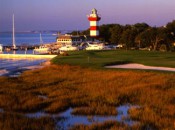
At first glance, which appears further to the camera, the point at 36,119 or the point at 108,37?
the point at 108,37

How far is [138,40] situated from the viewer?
74188 mm

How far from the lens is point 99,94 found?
20.2 m

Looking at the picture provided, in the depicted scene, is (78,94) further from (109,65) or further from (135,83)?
(109,65)

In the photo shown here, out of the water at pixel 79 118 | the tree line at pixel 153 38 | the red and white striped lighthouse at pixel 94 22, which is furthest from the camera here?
the red and white striped lighthouse at pixel 94 22

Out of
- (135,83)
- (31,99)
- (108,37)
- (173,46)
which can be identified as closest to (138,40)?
(173,46)

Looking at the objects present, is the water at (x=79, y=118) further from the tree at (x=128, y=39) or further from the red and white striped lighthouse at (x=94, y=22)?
the red and white striped lighthouse at (x=94, y=22)

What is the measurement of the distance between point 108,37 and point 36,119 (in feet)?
309

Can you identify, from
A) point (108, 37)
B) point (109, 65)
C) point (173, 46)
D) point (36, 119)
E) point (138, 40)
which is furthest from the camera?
point (108, 37)

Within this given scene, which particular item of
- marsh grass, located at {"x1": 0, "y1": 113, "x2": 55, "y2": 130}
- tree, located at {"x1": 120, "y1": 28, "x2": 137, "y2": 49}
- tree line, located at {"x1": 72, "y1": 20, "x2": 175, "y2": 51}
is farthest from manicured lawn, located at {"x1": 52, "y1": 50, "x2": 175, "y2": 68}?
tree, located at {"x1": 120, "y1": 28, "x2": 137, "y2": 49}

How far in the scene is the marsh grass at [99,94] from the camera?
15.9 m

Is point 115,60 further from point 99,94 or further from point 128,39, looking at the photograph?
point 128,39

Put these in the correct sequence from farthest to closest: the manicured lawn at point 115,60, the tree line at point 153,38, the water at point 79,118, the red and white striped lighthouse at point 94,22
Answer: the red and white striped lighthouse at point 94,22 → the tree line at point 153,38 → the manicured lawn at point 115,60 → the water at point 79,118

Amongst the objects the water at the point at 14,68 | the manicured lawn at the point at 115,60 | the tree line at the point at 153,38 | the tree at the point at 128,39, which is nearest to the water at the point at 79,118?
the water at the point at 14,68

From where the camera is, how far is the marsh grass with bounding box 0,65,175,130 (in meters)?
15.9
